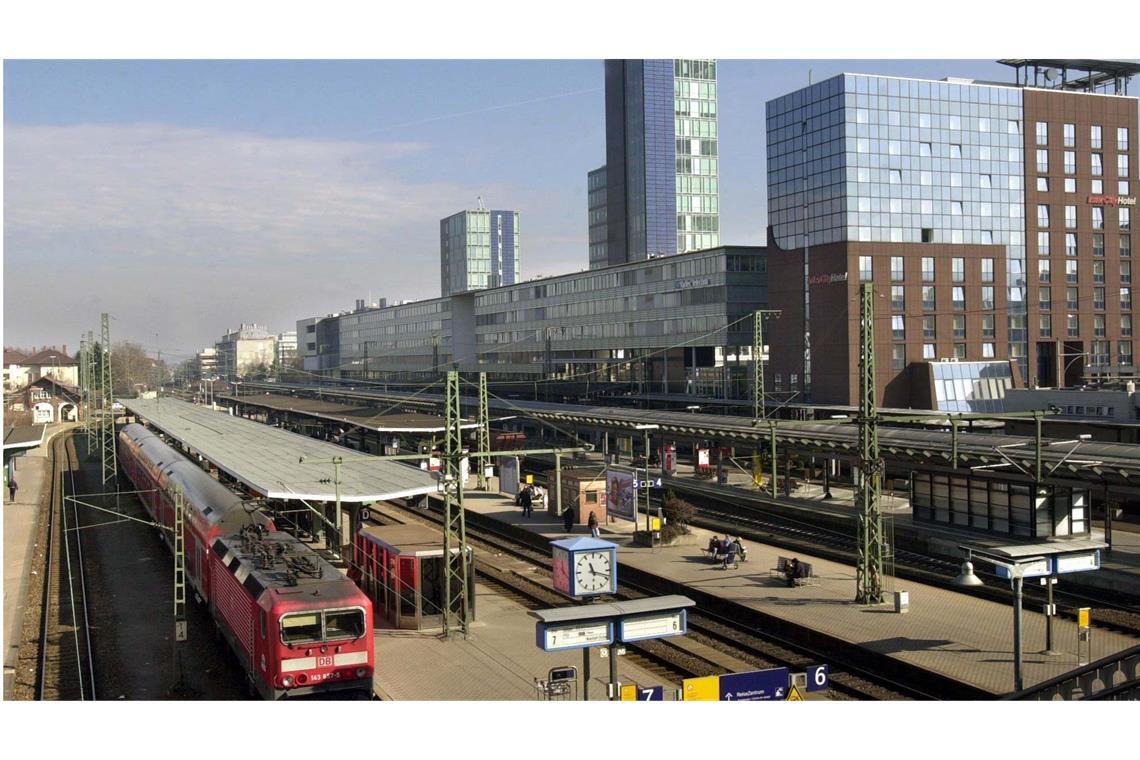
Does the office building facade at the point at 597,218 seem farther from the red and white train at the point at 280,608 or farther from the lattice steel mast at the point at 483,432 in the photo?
the red and white train at the point at 280,608

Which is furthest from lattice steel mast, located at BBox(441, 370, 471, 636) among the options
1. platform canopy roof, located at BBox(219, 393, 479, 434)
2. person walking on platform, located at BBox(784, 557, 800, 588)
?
platform canopy roof, located at BBox(219, 393, 479, 434)

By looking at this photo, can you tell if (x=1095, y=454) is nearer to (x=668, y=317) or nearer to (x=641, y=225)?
(x=668, y=317)

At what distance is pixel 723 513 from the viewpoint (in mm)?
45719

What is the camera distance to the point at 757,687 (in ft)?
53.6

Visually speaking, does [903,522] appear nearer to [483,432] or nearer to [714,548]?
[714,548]

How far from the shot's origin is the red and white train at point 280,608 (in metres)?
18.1

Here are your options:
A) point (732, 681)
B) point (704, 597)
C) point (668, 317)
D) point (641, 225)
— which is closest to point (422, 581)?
point (704, 597)

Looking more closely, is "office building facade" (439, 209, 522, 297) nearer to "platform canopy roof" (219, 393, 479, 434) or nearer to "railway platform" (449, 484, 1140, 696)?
"platform canopy roof" (219, 393, 479, 434)

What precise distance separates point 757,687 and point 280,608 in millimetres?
8145

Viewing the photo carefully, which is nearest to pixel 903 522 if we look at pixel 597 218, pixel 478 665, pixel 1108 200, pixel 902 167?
pixel 478 665

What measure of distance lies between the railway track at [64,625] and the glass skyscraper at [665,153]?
11008cm

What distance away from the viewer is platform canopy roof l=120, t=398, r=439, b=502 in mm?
29203

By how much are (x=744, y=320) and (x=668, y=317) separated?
813 centimetres

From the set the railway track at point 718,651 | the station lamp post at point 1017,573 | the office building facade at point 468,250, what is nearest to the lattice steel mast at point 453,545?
the railway track at point 718,651
